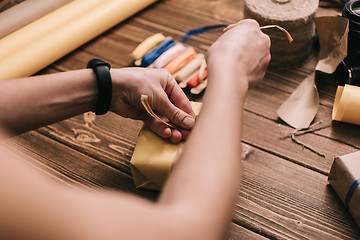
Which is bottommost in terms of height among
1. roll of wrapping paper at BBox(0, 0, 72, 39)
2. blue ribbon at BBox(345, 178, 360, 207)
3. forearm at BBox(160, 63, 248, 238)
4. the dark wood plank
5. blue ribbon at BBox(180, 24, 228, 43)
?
the dark wood plank

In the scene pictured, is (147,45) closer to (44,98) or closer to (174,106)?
(174,106)

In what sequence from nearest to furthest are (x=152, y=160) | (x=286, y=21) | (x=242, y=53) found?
1. (x=242, y=53)
2. (x=152, y=160)
3. (x=286, y=21)

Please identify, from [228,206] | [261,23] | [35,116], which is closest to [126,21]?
[261,23]

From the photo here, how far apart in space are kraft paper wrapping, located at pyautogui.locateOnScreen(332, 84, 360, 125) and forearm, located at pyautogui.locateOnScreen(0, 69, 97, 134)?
0.69m

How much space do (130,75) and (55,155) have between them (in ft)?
1.12

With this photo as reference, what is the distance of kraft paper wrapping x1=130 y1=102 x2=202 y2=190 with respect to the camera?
81 centimetres

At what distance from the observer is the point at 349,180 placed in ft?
2.52

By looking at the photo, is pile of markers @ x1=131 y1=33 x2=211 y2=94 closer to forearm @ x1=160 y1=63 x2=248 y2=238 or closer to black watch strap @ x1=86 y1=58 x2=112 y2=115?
black watch strap @ x1=86 y1=58 x2=112 y2=115

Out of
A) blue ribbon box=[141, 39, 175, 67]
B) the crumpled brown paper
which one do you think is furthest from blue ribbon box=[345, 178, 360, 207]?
blue ribbon box=[141, 39, 175, 67]

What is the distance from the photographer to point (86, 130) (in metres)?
1.06

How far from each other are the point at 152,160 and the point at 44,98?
0.28 m

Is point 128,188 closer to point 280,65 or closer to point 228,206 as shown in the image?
point 228,206

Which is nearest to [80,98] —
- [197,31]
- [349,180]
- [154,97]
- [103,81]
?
[103,81]

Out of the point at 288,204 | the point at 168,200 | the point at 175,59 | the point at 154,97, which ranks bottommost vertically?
the point at 288,204
